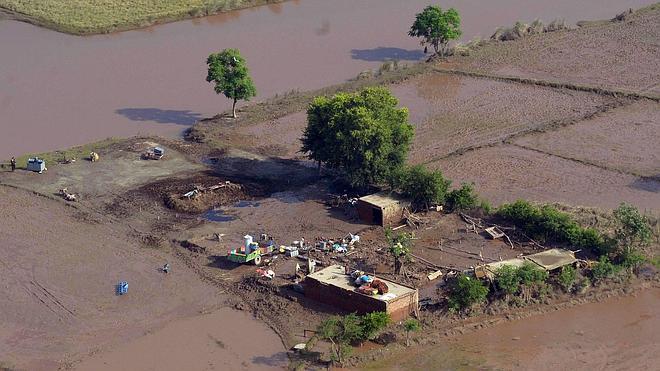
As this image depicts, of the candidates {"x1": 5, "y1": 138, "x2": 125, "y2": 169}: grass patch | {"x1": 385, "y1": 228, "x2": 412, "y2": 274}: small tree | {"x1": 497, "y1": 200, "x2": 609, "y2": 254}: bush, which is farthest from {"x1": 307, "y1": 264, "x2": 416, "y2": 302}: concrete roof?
{"x1": 5, "y1": 138, "x2": 125, "y2": 169}: grass patch

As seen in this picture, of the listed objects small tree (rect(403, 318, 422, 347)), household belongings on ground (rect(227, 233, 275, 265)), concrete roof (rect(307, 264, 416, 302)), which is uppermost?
concrete roof (rect(307, 264, 416, 302))

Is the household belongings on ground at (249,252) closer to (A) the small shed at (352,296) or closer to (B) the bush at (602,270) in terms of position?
(A) the small shed at (352,296)

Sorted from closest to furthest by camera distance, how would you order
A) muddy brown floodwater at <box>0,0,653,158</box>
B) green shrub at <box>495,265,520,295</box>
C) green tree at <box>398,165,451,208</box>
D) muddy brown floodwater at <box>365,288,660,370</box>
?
muddy brown floodwater at <box>365,288,660,370</box>, green shrub at <box>495,265,520,295</box>, green tree at <box>398,165,451,208</box>, muddy brown floodwater at <box>0,0,653,158</box>

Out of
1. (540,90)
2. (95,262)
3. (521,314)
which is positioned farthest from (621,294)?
(540,90)

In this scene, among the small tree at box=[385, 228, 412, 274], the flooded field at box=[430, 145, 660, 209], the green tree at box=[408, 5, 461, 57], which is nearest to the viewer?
the small tree at box=[385, 228, 412, 274]

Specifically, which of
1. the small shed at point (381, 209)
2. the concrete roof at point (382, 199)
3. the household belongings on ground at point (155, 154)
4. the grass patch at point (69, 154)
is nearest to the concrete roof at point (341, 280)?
the small shed at point (381, 209)

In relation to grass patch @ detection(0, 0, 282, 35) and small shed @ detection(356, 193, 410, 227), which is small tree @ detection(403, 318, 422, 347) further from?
grass patch @ detection(0, 0, 282, 35)

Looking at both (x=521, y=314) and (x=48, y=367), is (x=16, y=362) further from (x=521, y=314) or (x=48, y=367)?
(x=521, y=314)
